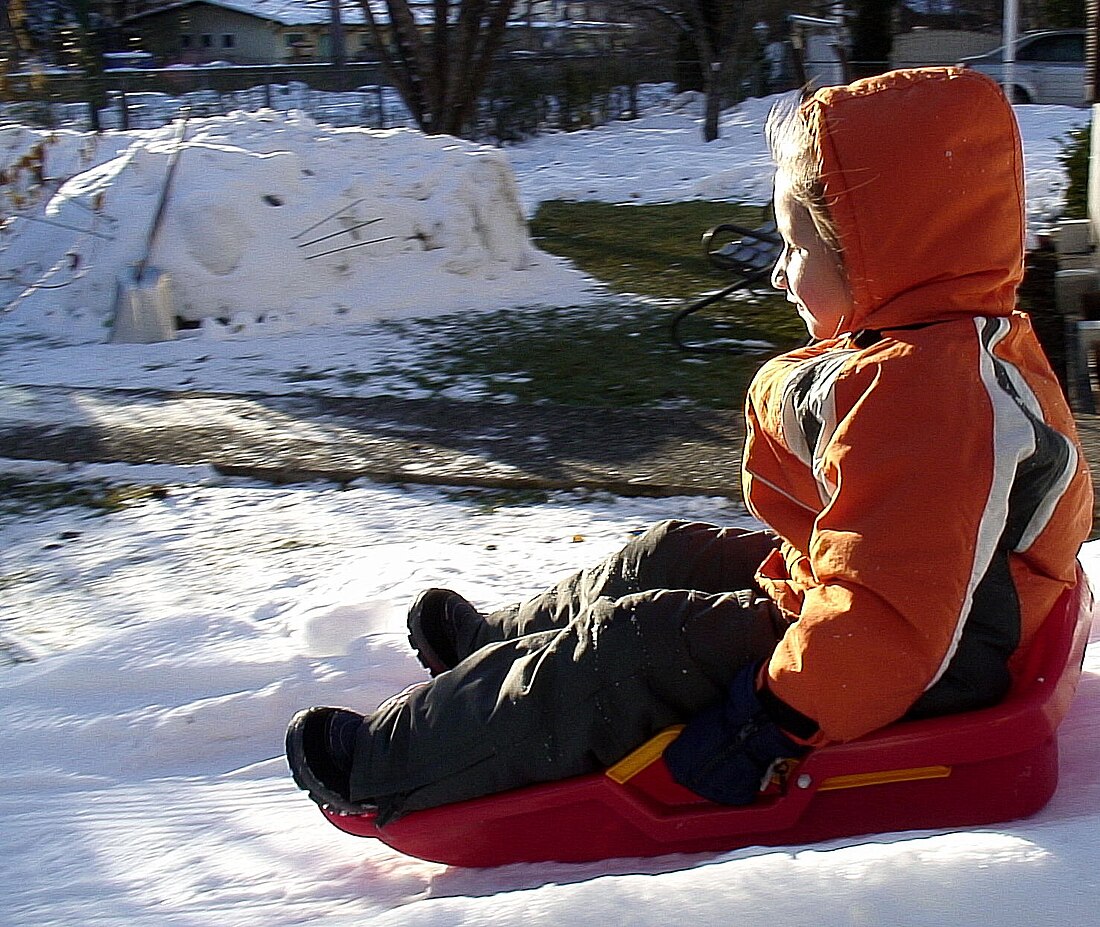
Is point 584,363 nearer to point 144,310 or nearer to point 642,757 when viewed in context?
A: point 144,310

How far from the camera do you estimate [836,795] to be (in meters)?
1.99

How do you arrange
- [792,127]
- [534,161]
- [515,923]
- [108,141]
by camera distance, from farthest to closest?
[534,161]
[108,141]
[792,127]
[515,923]

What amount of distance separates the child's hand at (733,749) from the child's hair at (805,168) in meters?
0.66

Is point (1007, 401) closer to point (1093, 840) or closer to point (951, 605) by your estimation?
point (951, 605)

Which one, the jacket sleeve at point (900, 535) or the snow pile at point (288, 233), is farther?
the snow pile at point (288, 233)

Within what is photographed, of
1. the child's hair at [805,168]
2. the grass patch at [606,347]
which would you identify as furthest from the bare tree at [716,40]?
the child's hair at [805,168]

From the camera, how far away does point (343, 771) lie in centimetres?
221

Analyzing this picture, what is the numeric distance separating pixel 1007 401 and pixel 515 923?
A: 38.2 inches

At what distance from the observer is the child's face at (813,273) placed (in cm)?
202

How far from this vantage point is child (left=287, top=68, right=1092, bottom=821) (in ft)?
6.06

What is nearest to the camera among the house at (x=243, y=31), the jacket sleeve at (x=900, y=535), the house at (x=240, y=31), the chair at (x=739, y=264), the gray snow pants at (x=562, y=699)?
the jacket sleeve at (x=900, y=535)

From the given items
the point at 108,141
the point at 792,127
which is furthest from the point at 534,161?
the point at 792,127

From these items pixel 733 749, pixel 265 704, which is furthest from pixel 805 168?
pixel 265 704

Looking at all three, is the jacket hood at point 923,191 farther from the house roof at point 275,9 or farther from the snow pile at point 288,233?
the house roof at point 275,9
